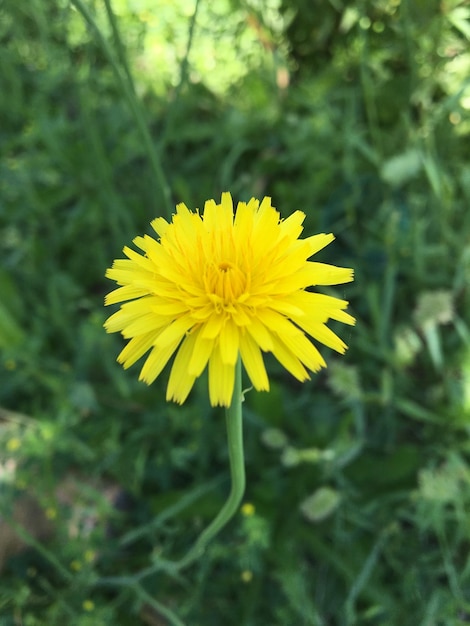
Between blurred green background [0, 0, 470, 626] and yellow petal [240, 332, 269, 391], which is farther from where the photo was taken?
blurred green background [0, 0, 470, 626]

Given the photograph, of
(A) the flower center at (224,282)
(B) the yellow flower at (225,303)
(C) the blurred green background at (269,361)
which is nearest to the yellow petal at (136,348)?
(B) the yellow flower at (225,303)

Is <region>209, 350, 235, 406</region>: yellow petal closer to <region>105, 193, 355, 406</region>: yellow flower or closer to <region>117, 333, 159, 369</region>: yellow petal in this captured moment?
<region>105, 193, 355, 406</region>: yellow flower

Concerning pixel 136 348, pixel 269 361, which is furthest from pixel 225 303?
pixel 269 361

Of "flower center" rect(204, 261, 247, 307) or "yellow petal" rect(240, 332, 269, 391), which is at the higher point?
"flower center" rect(204, 261, 247, 307)

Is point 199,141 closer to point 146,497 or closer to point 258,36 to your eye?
point 258,36

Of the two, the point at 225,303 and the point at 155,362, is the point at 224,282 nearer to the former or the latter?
the point at 225,303

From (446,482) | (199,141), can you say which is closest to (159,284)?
(446,482)

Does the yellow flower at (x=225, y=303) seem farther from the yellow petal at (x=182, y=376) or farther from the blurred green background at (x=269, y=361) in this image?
the blurred green background at (x=269, y=361)

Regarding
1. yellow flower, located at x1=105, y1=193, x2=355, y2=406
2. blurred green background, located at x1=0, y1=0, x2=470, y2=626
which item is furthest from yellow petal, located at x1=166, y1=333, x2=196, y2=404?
blurred green background, located at x1=0, y1=0, x2=470, y2=626
